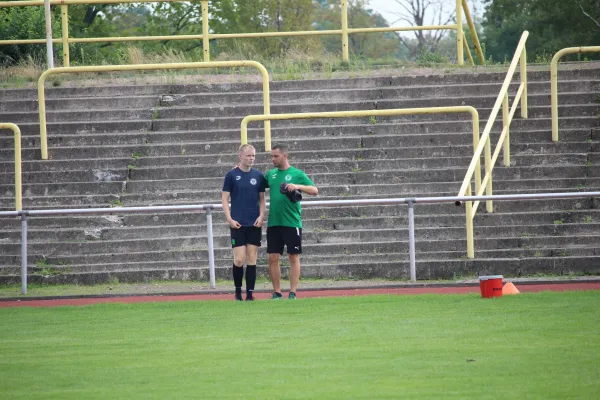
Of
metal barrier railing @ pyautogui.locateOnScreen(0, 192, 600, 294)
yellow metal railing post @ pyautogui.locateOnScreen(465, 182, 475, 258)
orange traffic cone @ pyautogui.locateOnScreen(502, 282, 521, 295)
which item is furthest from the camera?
yellow metal railing post @ pyautogui.locateOnScreen(465, 182, 475, 258)

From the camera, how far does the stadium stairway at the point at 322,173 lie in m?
14.7

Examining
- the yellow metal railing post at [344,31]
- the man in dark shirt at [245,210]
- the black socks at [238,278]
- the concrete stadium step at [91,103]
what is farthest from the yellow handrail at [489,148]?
the concrete stadium step at [91,103]

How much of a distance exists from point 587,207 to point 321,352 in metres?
7.97

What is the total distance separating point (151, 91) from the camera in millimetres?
18812

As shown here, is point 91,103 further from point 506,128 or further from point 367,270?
point 506,128

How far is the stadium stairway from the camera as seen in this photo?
14.7 m

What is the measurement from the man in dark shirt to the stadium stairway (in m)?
1.70

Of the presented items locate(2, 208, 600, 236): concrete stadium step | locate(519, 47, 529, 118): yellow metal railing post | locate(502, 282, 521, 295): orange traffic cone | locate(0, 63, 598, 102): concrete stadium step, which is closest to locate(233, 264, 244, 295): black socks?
locate(2, 208, 600, 236): concrete stadium step

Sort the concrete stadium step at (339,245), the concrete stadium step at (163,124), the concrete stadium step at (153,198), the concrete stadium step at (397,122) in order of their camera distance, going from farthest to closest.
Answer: the concrete stadium step at (163,124), the concrete stadium step at (397,122), the concrete stadium step at (153,198), the concrete stadium step at (339,245)

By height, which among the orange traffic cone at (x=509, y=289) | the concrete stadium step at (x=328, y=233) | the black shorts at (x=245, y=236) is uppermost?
the black shorts at (x=245, y=236)

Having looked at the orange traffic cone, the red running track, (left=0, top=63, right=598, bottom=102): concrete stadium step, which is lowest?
the red running track

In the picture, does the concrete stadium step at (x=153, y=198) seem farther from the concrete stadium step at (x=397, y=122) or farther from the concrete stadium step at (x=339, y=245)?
the concrete stadium step at (x=397, y=122)

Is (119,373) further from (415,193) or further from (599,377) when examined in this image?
(415,193)

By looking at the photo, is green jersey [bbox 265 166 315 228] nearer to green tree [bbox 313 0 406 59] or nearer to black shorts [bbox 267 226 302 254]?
black shorts [bbox 267 226 302 254]
